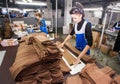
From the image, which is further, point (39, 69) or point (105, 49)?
point (105, 49)

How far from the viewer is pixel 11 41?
199 centimetres

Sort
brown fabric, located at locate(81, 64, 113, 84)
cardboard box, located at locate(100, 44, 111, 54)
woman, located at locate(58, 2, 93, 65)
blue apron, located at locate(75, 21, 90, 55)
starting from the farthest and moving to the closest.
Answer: cardboard box, located at locate(100, 44, 111, 54), blue apron, located at locate(75, 21, 90, 55), woman, located at locate(58, 2, 93, 65), brown fabric, located at locate(81, 64, 113, 84)

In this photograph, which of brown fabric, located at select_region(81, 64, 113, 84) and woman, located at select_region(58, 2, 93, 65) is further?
woman, located at select_region(58, 2, 93, 65)

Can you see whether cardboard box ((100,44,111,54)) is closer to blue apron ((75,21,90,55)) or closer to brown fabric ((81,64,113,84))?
blue apron ((75,21,90,55))

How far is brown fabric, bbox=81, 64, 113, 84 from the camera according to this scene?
721 millimetres

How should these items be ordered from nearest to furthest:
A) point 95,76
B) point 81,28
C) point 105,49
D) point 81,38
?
1. point 95,76
2. point 81,28
3. point 81,38
4. point 105,49

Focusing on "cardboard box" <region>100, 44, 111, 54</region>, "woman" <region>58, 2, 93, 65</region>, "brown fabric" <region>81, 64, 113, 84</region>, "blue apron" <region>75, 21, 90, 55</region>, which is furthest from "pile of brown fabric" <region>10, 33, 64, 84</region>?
"cardboard box" <region>100, 44, 111, 54</region>

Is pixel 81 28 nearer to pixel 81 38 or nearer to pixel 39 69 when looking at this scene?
pixel 81 38

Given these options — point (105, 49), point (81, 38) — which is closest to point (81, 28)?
point (81, 38)

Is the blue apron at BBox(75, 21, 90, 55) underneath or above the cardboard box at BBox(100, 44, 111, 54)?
above

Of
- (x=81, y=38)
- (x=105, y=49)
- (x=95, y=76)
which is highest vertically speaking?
(x=81, y=38)

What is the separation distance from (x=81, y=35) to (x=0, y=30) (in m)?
3.27

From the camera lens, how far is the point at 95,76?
0.77 meters

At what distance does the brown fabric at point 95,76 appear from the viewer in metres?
0.72
